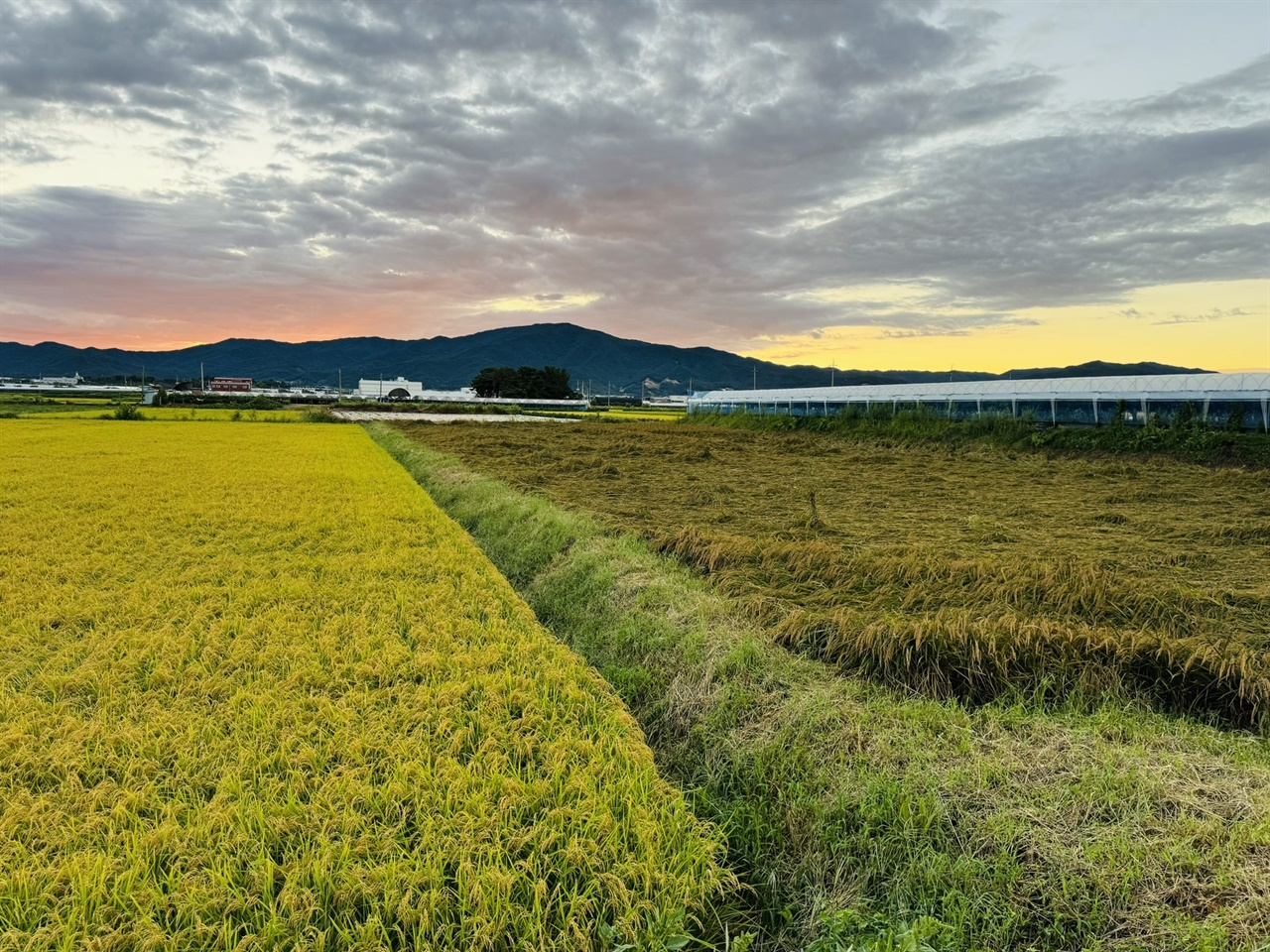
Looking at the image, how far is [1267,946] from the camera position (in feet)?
7.09

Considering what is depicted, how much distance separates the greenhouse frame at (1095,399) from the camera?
18469 millimetres

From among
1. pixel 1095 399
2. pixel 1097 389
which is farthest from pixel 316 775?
pixel 1097 389

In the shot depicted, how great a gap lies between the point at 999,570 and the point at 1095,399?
68.8ft

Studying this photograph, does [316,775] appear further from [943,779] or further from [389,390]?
[389,390]

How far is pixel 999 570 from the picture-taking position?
5.61 metres

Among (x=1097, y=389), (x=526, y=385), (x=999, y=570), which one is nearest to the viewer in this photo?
(x=999, y=570)

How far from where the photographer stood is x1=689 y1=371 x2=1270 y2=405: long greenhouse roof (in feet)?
61.3

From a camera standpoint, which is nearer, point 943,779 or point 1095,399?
point 943,779

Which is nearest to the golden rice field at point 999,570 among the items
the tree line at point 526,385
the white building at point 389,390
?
the tree line at point 526,385

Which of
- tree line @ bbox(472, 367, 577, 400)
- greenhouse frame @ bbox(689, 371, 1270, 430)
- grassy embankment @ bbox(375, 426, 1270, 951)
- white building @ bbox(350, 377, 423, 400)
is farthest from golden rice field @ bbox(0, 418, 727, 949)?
white building @ bbox(350, 377, 423, 400)

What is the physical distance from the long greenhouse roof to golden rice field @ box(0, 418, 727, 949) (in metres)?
21.8

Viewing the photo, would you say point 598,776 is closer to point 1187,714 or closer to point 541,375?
point 1187,714

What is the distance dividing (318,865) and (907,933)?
2.08m

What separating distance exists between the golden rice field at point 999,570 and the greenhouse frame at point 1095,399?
275 inches
